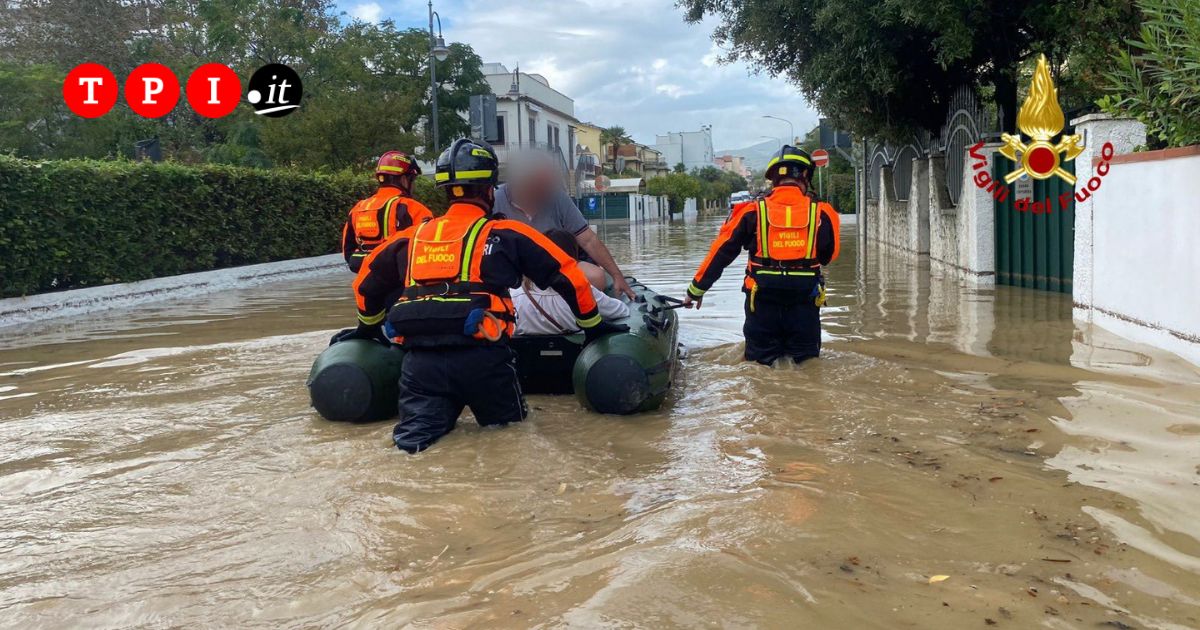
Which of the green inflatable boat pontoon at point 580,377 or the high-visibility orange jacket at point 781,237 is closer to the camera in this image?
the green inflatable boat pontoon at point 580,377

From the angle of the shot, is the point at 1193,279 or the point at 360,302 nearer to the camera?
the point at 360,302

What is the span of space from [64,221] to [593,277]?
9523 mm

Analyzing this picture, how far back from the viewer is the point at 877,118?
15.7 meters

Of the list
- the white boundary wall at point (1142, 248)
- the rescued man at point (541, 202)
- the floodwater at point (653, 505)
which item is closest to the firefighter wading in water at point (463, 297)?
the floodwater at point (653, 505)

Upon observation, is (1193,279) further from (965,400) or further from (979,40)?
(979,40)

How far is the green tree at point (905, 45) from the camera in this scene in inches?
425

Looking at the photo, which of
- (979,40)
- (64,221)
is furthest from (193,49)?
(979,40)

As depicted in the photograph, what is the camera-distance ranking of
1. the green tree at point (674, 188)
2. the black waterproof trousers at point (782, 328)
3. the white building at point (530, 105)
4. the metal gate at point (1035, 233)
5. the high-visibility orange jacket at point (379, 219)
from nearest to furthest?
the black waterproof trousers at point (782, 328)
the high-visibility orange jacket at point (379, 219)
the metal gate at point (1035, 233)
the white building at point (530, 105)
the green tree at point (674, 188)

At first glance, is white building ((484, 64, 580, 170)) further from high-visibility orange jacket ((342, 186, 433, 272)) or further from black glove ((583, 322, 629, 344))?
black glove ((583, 322, 629, 344))

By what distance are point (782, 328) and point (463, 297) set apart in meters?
2.86

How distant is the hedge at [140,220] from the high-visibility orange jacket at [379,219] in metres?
5.72

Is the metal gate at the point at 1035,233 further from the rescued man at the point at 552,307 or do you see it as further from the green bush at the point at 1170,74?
the rescued man at the point at 552,307

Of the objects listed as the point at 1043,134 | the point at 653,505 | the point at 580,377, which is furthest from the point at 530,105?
the point at 653,505

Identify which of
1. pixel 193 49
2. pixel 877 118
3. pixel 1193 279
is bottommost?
pixel 1193 279
